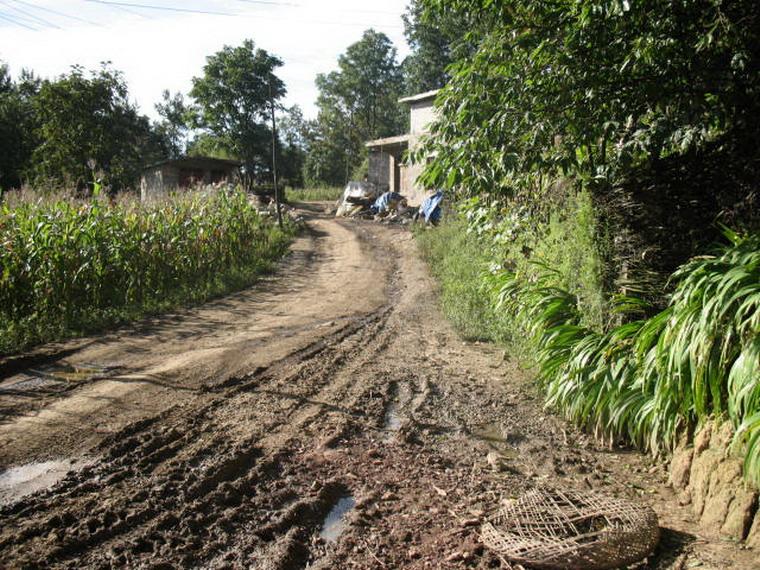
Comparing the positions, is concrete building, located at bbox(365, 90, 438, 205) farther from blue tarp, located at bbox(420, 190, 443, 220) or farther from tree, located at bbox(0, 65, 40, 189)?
tree, located at bbox(0, 65, 40, 189)

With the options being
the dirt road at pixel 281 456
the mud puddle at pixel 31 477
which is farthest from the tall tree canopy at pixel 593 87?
the mud puddle at pixel 31 477

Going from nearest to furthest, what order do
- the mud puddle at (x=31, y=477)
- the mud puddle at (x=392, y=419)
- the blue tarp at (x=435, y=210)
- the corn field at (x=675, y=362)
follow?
the corn field at (x=675, y=362), the mud puddle at (x=31, y=477), the mud puddle at (x=392, y=419), the blue tarp at (x=435, y=210)

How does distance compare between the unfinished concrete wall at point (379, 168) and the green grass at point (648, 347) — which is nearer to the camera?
the green grass at point (648, 347)

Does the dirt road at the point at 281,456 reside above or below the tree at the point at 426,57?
below

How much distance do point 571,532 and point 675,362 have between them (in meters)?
1.43

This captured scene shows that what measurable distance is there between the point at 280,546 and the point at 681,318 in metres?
3.10

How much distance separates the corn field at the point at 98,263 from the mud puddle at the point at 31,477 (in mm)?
3794

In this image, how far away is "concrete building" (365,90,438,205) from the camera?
26.7 meters

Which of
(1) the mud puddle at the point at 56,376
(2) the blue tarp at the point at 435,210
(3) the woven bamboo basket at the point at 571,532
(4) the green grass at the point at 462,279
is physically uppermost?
(2) the blue tarp at the point at 435,210

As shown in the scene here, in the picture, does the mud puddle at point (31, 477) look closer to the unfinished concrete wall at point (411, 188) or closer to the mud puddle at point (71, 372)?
the mud puddle at point (71, 372)

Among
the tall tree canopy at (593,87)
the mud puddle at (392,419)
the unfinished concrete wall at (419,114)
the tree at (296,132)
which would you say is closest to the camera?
the tall tree canopy at (593,87)

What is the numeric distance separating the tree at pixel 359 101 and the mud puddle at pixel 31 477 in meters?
50.2

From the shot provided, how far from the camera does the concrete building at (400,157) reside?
26.7 metres

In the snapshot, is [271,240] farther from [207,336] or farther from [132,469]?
[132,469]
